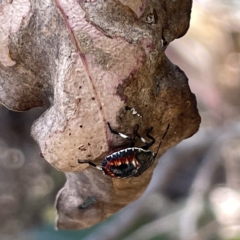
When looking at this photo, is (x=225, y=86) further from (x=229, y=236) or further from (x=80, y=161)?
(x=80, y=161)

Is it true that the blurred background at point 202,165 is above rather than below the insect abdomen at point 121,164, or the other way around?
below

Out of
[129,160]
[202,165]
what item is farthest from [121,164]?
[202,165]

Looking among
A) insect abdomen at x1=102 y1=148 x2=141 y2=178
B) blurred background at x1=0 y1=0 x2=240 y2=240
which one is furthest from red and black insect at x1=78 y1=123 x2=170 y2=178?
blurred background at x1=0 y1=0 x2=240 y2=240

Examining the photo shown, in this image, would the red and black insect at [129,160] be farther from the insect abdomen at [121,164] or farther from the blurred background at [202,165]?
the blurred background at [202,165]

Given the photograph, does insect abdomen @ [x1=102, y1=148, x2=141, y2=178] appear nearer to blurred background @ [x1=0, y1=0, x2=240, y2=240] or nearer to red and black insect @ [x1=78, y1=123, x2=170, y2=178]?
red and black insect @ [x1=78, y1=123, x2=170, y2=178]

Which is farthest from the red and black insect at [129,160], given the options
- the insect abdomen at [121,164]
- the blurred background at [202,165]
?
the blurred background at [202,165]

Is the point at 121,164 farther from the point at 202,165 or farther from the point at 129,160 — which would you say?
the point at 202,165
